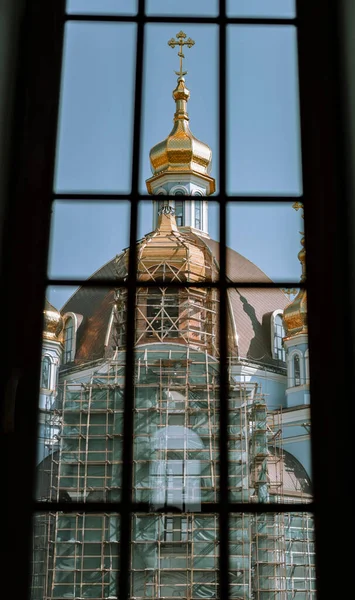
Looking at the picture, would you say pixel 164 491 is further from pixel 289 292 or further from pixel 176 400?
pixel 289 292

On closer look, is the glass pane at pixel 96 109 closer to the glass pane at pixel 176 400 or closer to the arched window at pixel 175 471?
the glass pane at pixel 176 400

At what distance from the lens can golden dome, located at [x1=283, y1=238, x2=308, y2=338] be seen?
174 centimetres

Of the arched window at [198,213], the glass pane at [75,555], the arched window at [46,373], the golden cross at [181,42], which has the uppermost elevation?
the golden cross at [181,42]

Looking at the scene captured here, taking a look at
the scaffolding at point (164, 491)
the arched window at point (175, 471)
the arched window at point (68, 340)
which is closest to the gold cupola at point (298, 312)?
the scaffolding at point (164, 491)

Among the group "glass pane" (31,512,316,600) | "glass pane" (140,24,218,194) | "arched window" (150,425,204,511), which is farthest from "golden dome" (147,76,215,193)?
"glass pane" (31,512,316,600)

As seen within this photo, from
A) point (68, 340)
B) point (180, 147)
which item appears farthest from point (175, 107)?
point (68, 340)

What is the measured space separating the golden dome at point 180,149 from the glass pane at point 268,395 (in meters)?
0.28

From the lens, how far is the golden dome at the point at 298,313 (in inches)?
68.6

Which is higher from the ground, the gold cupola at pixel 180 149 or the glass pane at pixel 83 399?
the gold cupola at pixel 180 149

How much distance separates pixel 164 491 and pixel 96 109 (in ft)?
2.67

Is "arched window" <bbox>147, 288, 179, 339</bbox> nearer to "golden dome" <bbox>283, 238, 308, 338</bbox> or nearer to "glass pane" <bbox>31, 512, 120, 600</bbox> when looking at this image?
"golden dome" <bbox>283, 238, 308, 338</bbox>
